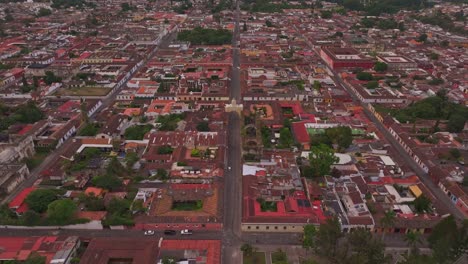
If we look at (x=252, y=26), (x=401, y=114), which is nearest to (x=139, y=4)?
(x=252, y=26)

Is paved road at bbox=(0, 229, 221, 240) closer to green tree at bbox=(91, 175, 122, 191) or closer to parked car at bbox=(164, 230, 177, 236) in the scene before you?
parked car at bbox=(164, 230, 177, 236)

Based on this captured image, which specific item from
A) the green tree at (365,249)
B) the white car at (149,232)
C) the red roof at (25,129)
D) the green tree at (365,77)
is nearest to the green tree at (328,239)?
the green tree at (365,249)

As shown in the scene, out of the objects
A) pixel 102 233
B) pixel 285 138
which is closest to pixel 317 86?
pixel 285 138

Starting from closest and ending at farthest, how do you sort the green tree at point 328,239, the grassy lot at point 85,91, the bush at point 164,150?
the green tree at point 328,239, the bush at point 164,150, the grassy lot at point 85,91

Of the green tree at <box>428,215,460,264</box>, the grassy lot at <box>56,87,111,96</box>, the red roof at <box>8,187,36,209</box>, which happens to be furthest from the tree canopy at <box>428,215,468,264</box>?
the grassy lot at <box>56,87,111,96</box>

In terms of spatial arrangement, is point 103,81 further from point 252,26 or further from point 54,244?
point 252,26

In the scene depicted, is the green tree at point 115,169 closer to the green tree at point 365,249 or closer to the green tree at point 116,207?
the green tree at point 116,207
